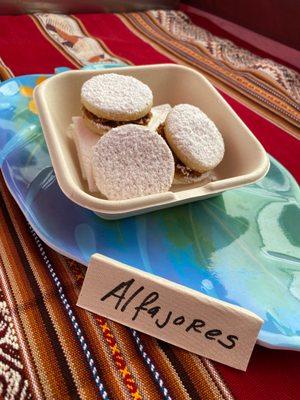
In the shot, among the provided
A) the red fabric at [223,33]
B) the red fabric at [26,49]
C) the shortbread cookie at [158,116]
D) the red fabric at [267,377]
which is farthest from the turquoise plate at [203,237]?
the red fabric at [223,33]

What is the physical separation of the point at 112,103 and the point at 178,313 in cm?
32

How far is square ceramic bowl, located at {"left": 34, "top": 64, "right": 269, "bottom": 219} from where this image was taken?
1.63 feet

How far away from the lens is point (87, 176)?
57 cm

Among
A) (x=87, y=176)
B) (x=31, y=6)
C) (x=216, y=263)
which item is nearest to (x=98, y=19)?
(x=31, y=6)

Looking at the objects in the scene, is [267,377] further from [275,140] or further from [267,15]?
[267,15]

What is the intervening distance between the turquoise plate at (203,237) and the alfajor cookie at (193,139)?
60 millimetres

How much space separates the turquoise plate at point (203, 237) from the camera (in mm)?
506

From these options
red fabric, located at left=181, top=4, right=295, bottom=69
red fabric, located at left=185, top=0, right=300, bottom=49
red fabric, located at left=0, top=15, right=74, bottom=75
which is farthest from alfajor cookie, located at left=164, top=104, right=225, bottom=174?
red fabric, located at left=185, top=0, right=300, bottom=49

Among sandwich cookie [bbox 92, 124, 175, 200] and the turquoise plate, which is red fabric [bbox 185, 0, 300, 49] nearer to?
the turquoise plate

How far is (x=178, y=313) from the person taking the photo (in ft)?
1.49

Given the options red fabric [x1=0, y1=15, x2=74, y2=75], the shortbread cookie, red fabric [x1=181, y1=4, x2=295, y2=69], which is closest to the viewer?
the shortbread cookie

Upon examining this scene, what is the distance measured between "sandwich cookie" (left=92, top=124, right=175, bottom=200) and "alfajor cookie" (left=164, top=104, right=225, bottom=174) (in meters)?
0.04

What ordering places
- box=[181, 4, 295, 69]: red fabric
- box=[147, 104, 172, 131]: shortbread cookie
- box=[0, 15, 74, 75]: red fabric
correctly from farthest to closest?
box=[181, 4, 295, 69]: red fabric
box=[0, 15, 74, 75]: red fabric
box=[147, 104, 172, 131]: shortbread cookie

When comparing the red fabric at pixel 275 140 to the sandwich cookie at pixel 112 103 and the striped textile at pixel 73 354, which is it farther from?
the striped textile at pixel 73 354
